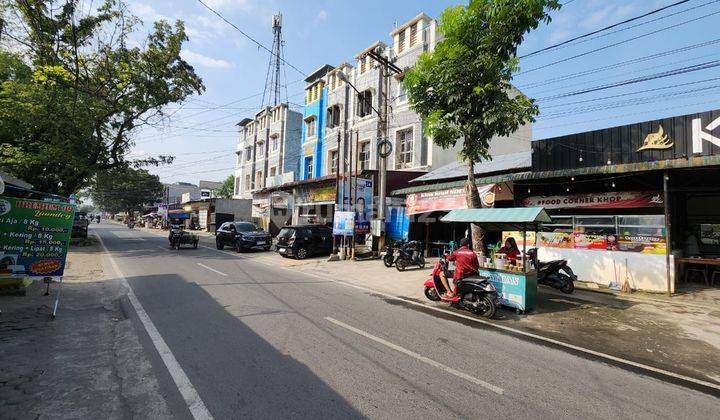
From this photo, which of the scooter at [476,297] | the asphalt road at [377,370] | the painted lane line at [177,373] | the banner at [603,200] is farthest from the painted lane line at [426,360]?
the banner at [603,200]

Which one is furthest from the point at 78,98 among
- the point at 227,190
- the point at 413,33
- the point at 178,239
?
the point at 227,190

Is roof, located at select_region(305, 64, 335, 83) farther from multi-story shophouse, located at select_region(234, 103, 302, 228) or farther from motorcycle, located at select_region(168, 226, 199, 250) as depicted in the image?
motorcycle, located at select_region(168, 226, 199, 250)

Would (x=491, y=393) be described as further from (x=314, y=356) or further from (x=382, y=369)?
(x=314, y=356)

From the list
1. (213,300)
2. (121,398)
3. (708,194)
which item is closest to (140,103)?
(213,300)

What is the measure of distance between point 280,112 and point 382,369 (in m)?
34.9

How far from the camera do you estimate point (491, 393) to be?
3.95m

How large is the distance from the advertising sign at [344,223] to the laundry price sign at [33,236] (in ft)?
35.6

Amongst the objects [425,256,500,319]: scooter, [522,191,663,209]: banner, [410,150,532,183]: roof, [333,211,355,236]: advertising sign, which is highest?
[410,150,532,183]: roof

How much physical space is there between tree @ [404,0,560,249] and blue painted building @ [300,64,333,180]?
62.3ft

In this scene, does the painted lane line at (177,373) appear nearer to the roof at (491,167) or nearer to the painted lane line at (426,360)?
the painted lane line at (426,360)

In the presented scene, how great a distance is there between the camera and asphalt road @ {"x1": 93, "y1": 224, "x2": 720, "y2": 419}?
3.62 meters

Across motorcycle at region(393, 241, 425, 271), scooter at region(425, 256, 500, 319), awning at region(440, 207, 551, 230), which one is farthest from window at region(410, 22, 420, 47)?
scooter at region(425, 256, 500, 319)

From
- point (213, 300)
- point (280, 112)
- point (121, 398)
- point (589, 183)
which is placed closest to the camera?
point (121, 398)

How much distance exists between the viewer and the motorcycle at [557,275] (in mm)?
10328
